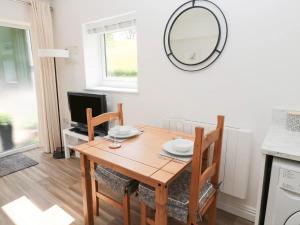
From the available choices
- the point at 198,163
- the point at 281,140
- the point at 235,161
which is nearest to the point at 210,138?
the point at 198,163

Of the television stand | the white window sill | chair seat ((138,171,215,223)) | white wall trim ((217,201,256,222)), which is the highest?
the white window sill

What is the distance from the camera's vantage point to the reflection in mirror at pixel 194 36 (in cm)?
171

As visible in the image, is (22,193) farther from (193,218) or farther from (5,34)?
(5,34)

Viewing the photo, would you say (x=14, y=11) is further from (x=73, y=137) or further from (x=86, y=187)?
(x=86, y=187)

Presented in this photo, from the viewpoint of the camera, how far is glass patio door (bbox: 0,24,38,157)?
302 cm

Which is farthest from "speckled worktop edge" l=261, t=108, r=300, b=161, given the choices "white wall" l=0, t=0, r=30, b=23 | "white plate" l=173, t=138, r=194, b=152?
"white wall" l=0, t=0, r=30, b=23

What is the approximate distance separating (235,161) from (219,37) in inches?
41.4

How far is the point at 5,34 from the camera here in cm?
297

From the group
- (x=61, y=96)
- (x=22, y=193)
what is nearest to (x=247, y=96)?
(x=22, y=193)

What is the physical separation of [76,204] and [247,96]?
1898 millimetres

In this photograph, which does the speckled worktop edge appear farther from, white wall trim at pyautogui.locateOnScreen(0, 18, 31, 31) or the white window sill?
white wall trim at pyautogui.locateOnScreen(0, 18, 31, 31)

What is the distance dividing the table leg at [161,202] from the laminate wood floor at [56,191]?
2.25 feet

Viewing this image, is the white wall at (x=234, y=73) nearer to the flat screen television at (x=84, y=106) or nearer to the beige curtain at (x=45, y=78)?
the flat screen television at (x=84, y=106)

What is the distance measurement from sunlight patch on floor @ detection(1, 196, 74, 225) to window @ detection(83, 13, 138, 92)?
1491 mm
